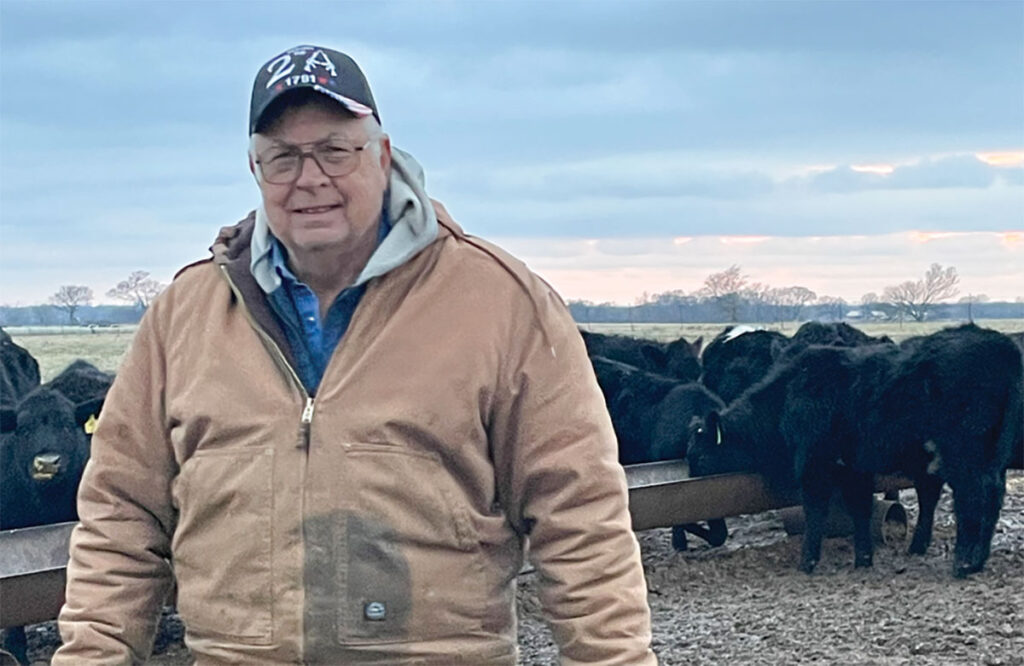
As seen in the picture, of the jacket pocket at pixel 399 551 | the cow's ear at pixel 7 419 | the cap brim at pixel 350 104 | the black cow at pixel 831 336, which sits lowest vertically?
the cow's ear at pixel 7 419

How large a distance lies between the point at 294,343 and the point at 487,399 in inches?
17.5

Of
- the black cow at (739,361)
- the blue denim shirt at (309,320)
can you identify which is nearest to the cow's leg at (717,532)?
the black cow at (739,361)

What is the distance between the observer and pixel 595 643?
2873 millimetres

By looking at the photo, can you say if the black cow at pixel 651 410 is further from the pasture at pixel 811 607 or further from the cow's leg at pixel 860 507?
the cow's leg at pixel 860 507

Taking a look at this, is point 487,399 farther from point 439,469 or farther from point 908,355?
point 908,355

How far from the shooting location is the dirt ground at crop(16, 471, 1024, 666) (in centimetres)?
807

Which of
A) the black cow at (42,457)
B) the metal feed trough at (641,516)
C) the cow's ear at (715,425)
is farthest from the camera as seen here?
the cow's ear at (715,425)

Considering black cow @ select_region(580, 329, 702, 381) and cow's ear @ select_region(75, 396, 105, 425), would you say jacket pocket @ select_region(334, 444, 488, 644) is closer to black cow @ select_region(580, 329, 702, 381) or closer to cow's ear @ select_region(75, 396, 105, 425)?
cow's ear @ select_region(75, 396, 105, 425)

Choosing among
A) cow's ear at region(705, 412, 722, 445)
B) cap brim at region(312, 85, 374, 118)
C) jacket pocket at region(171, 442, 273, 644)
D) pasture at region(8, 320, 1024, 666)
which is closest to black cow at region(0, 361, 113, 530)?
pasture at region(8, 320, 1024, 666)

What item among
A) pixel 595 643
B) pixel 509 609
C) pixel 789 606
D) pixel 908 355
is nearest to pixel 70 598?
pixel 509 609

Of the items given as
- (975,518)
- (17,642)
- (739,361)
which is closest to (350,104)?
(17,642)

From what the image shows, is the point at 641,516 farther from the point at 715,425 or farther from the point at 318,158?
the point at 318,158

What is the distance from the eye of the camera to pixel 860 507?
11.3m

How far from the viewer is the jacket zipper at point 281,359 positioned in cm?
294
